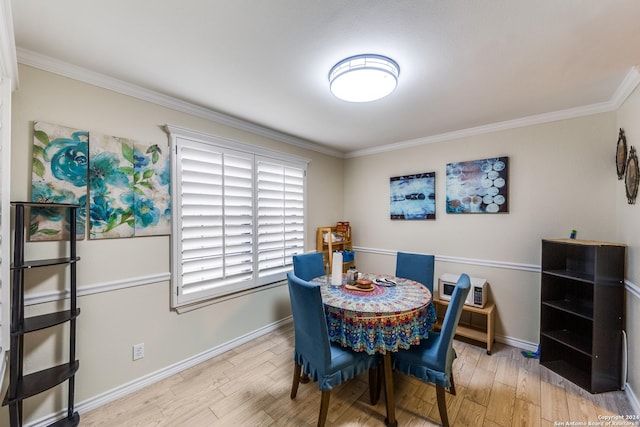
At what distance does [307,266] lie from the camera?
2879 millimetres

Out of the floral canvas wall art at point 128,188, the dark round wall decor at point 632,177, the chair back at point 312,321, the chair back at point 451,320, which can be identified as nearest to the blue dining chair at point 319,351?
the chair back at point 312,321

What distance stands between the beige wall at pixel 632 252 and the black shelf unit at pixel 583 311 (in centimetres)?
8

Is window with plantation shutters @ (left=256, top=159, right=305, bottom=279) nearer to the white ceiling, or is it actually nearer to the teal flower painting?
the white ceiling

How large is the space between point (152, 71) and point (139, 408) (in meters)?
2.51

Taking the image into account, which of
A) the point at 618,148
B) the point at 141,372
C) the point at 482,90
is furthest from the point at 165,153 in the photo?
the point at 618,148

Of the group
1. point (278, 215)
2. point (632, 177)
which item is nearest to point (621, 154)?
point (632, 177)

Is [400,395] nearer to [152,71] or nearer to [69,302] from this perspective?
[69,302]

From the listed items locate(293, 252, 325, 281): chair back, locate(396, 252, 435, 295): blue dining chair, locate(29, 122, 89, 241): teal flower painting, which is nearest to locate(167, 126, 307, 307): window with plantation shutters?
locate(293, 252, 325, 281): chair back

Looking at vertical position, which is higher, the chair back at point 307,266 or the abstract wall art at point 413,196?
the abstract wall art at point 413,196

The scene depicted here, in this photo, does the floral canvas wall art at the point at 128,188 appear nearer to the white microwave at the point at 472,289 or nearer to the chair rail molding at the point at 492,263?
the white microwave at the point at 472,289

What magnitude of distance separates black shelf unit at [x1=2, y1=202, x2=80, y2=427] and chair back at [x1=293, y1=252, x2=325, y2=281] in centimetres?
176

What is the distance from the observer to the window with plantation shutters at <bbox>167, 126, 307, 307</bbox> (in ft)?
7.73

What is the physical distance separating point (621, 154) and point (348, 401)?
3081 millimetres

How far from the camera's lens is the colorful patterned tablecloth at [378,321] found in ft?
5.75
